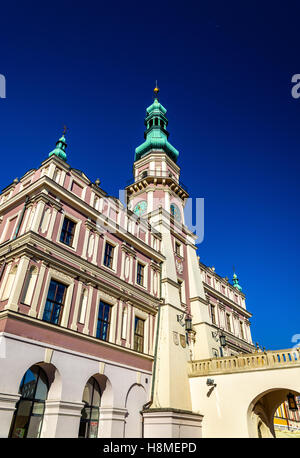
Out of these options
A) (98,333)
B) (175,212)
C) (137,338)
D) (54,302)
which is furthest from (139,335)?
(175,212)

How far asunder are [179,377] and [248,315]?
763 inches

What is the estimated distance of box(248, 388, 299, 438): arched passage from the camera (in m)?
16.5

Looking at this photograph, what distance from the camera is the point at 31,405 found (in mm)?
12688

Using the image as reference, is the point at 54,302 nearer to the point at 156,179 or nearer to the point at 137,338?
the point at 137,338

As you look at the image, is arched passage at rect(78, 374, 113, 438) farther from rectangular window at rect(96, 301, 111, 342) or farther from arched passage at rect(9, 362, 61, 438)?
arched passage at rect(9, 362, 61, 438)

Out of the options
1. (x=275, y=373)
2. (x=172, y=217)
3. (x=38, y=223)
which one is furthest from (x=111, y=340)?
(x=172, y=217)

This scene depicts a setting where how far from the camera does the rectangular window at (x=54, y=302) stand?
1434cm

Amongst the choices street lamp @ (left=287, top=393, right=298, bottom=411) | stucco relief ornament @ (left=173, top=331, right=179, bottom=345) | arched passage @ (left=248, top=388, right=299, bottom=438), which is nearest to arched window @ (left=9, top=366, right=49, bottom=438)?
stucco relief ornament @ (left=173, top=331, right=179, bottom=345)

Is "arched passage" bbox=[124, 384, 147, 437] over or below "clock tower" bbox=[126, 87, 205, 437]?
below

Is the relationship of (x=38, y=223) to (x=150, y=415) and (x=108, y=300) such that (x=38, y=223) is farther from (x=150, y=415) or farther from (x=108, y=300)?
(x=150, y=415)

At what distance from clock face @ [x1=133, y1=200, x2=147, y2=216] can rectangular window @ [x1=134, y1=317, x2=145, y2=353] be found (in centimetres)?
1214

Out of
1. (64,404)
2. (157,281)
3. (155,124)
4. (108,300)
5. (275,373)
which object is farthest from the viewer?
(155,124)

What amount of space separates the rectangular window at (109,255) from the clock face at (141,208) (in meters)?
9.68
